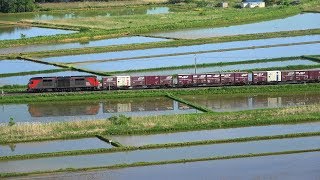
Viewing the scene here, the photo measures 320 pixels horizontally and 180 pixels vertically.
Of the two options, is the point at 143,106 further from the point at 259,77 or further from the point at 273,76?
the point at 273,76

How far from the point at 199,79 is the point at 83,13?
4978 cm

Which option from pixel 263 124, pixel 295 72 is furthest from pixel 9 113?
pixel 295 72

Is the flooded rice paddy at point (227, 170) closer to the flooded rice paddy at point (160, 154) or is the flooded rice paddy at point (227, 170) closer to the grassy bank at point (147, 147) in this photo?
the flooded rice paddy at point (160, 154)

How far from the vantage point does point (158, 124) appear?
37.3 m

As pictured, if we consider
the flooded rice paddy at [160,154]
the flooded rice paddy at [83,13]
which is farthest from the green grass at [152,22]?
the flooded rice paddy at [160,154]

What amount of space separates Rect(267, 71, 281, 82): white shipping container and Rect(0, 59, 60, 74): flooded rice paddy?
1705 cm

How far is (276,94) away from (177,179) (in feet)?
57.8

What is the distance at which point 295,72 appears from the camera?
4731 cm

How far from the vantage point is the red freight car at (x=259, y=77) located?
4731 cm

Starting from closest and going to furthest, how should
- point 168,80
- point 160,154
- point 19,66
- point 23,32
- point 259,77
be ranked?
point 160,154 → point 168,80 → point 259,77 → point 19,66 → point 23,32

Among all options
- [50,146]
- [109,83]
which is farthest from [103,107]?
[50,146]

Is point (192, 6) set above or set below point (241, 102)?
above

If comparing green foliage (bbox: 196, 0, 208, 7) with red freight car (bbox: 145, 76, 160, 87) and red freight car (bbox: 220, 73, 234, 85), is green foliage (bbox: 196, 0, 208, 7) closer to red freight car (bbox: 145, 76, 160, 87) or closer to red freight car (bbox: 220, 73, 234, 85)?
red freight car (bbox: 220, 73, 234, 85)

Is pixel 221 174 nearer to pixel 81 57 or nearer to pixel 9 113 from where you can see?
pixel 9 113
